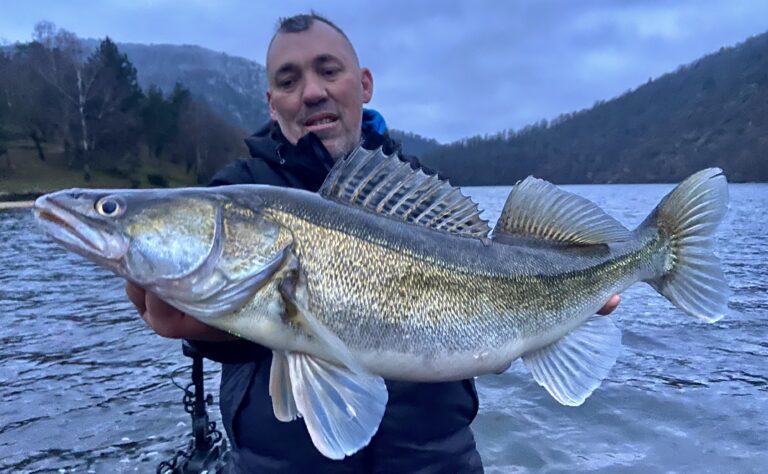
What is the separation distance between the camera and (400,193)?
10.1 ft

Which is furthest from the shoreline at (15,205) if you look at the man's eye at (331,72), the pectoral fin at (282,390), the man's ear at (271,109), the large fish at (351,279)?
the pectoral fin at (282,390)

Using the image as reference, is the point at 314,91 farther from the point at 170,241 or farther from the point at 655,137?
the point at 655,137

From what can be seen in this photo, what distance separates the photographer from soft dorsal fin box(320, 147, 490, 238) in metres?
2.93

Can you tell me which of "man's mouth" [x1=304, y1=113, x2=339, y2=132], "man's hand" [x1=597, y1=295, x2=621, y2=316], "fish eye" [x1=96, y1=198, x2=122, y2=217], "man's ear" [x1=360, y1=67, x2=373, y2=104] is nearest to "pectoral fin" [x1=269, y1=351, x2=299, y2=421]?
"fish eye" [x1=96, y1=198, x2=122, y2=217]

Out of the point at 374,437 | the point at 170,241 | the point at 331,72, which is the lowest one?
the point at 374,437

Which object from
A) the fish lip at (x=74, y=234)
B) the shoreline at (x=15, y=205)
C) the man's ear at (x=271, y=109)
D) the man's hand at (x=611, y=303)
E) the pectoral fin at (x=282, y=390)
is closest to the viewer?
the fish lip at (x=74, y=234)

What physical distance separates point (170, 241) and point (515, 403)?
686 centimetres

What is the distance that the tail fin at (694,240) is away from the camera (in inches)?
144

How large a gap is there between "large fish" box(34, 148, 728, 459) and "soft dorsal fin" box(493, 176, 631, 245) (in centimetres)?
16

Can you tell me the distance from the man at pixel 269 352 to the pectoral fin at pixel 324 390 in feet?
1.38

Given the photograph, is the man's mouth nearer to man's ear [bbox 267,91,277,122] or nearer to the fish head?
man's ear [bbox 267,91,277,122]

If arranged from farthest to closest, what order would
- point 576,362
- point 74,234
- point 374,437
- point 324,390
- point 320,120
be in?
1. point 320,120
2. point 576,362
3. point 374,437
4. point 324,390
5. point 74,234

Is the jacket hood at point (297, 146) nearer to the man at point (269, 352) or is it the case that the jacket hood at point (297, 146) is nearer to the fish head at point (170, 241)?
the man at point (269, 352)

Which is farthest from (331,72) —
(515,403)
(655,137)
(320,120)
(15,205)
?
(655,137)
